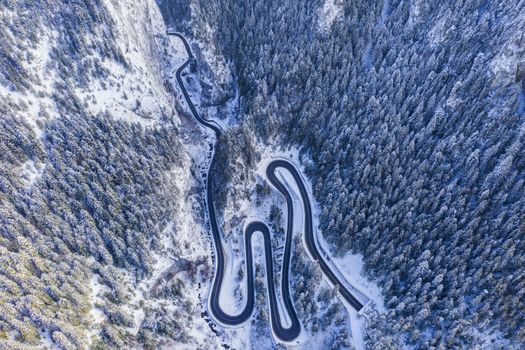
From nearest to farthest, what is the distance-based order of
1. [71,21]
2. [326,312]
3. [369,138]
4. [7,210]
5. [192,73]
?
[7,210]
[326,312]
[71,21]
[369,138]
[192,73]

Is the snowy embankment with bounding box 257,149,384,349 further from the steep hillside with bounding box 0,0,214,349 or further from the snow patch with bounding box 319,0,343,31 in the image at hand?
the snow patch with bounding box 319,0,343,31

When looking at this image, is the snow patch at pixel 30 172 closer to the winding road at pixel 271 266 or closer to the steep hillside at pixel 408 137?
the winding road at pixel 271 266

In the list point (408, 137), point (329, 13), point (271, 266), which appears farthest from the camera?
point (329, 13)

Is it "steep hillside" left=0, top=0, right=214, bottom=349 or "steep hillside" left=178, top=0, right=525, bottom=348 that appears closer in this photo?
"steep hillside" left=0, top=0, right=214, bottom=349

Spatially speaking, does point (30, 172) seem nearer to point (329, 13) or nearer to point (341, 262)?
point (341, 262)

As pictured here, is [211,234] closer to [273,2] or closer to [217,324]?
[217,324]

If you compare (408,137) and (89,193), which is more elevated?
(89,193)

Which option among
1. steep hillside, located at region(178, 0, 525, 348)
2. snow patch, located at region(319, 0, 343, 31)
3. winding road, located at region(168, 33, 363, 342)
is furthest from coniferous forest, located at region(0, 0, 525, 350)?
winding road, located at region(168, 33, 363, 342)

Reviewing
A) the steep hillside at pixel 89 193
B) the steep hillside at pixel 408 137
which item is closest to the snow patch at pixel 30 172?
the steep hillside at pixel 89 193

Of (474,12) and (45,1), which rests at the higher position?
(45,1)

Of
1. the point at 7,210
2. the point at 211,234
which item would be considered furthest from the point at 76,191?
the point at 211,234

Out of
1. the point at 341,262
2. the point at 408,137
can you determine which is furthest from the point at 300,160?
the point at 341,262
